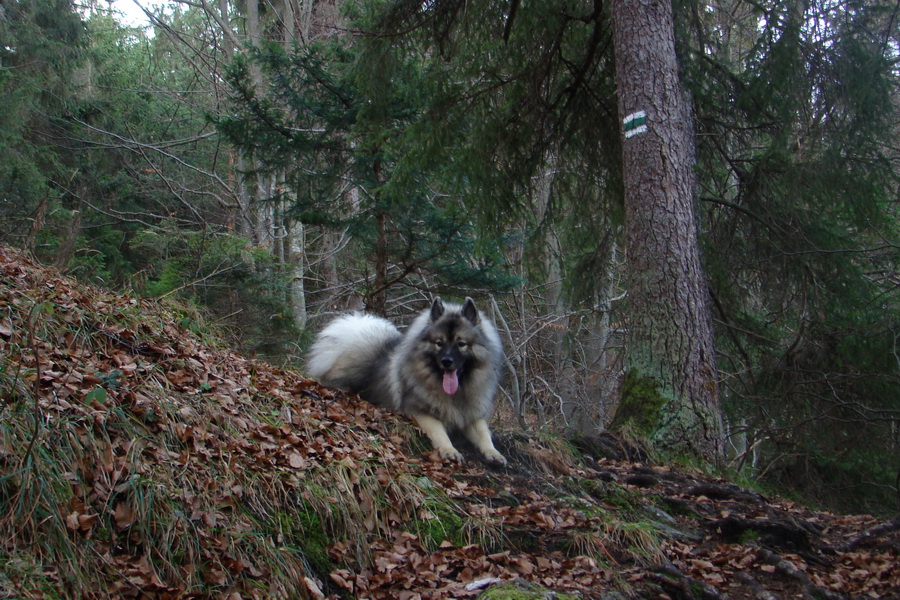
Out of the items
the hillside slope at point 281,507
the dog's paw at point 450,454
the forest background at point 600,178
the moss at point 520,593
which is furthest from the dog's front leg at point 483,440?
the forest background at point 600,178

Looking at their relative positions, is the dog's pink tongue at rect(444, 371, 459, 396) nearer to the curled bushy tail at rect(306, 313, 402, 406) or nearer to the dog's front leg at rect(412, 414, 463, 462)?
the dog's front leg at rect(412, 414, 463, 462)

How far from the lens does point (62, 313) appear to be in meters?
4.36

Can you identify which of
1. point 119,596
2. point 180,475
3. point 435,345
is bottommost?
point 119,596

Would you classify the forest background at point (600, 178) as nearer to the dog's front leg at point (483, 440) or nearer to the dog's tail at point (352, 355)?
the dog's tail at point (352, 355)

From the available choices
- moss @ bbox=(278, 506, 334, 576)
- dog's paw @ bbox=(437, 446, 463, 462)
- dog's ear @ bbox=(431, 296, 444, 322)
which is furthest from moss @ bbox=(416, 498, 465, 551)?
dog's ear @ bbox=(431, 296, 444, 322)

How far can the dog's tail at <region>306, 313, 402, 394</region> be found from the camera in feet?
21.2

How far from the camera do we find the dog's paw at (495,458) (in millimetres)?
5234

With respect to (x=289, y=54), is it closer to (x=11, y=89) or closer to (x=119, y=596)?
(x=11, y=89)

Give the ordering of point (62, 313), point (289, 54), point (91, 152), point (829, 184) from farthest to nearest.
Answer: point (91, 152)
point (289, 54)
point (829, 184)
point (62, 313)

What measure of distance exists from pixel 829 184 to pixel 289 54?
23.8 ft

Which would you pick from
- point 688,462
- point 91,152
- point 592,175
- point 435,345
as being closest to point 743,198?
point 592,175

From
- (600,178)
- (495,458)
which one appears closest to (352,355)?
(495,458)

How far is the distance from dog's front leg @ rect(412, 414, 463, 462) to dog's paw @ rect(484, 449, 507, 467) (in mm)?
264

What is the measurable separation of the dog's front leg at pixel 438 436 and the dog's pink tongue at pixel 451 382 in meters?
0.28
